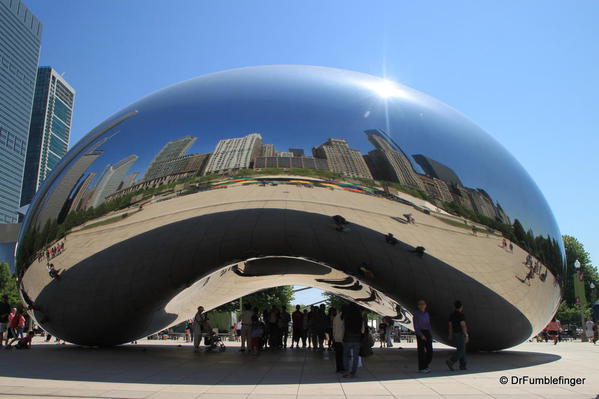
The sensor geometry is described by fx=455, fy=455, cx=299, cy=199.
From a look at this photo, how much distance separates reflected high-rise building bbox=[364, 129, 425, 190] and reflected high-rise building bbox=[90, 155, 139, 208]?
178 inches

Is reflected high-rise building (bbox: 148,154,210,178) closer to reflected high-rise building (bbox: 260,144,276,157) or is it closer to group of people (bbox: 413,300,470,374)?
reflected high-rise building (bbox: 260,144,276,157)

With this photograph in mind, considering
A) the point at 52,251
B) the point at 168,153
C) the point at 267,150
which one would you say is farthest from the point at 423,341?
the point at 52,251

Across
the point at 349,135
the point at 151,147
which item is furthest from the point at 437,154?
the point at 151,147

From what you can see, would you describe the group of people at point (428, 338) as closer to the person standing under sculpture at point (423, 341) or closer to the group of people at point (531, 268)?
the person standing under sculpture at point (423, 341)

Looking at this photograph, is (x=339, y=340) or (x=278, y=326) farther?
(x=278, y=326)

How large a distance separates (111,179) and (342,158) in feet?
14.7

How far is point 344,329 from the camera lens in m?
7.50

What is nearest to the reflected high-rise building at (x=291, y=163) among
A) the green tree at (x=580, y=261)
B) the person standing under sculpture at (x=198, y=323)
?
the person standing under sculpture at (x=198, y=323)

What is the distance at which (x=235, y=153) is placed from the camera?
8.20m

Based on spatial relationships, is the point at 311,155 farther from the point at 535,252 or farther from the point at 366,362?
the point at 535,252

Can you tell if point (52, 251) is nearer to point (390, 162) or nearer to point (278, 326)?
point (390, 162)

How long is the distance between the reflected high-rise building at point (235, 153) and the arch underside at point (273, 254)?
0.48m

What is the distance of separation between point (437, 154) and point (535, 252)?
121 inches

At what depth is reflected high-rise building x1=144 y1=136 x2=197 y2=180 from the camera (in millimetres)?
8430
